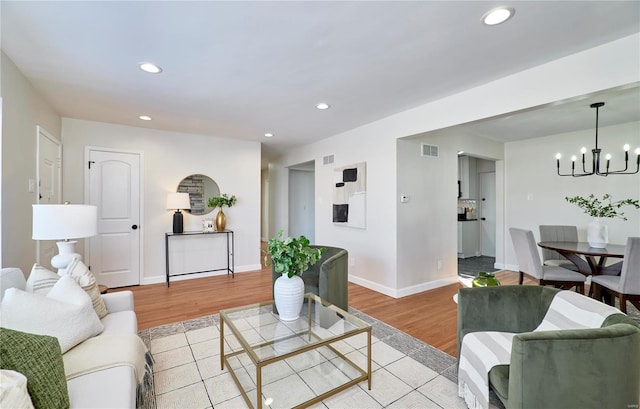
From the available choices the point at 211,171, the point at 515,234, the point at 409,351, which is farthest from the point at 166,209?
the point at 515,234

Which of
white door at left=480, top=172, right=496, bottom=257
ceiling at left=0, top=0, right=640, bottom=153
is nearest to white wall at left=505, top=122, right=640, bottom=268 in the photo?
ceiling at left=0, top=0, right=640, bottom=153

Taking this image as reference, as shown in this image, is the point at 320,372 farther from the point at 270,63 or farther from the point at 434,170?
the point at 434,170

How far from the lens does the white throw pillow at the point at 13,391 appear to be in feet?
2.80

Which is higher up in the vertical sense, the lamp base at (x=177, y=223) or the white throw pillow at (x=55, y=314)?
the lamp base at (x=177, y=223)

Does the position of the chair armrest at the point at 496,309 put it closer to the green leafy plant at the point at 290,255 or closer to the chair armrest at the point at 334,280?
the green leafy plant at the point at 290,255

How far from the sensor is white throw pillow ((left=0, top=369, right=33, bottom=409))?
853 millimetres

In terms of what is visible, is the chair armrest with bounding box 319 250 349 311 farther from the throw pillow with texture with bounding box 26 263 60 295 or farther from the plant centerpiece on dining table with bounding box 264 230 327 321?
the throw pillow with texture with bounding box 26 263 60 295

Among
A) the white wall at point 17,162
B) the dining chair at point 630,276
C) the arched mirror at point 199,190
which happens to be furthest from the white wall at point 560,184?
the white wall at point 17,162

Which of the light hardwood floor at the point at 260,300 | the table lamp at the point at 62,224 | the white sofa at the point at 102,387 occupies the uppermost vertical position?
the table lamp at the point at 62,224

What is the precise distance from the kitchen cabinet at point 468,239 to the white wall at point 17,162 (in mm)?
6762

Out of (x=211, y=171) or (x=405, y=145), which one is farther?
(x=211, y=171)

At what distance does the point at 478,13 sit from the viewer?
1671 millimetres

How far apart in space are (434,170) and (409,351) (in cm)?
259

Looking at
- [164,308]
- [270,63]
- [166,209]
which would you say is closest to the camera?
[270,63]
